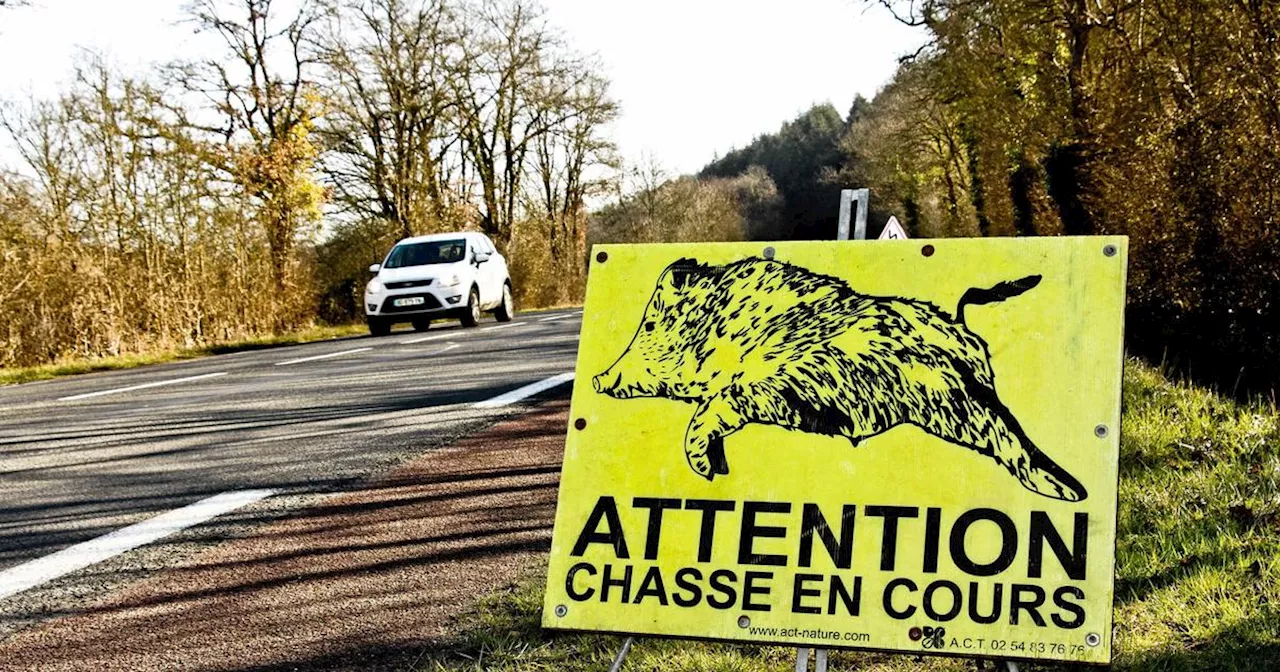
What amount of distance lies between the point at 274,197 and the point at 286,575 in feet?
89.3

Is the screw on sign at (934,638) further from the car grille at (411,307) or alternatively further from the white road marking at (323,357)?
the car grille at (411,307)

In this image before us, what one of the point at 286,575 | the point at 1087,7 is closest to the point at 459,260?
the point at 1087,7

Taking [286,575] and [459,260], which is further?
[459,260]

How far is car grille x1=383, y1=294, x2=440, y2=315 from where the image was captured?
21.7m

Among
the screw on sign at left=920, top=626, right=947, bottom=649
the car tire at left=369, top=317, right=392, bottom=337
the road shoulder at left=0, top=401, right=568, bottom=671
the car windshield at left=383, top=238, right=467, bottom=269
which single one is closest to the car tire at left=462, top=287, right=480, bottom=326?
the car windshield at left=383, top=238, right=467, bottom=269

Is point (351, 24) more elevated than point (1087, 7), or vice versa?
point (351, 24)

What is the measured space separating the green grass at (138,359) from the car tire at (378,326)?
2106 millimetres

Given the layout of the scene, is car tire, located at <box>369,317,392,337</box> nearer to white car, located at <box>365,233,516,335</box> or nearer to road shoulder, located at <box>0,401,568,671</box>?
white car, located at <box>365,233,516,335</box>

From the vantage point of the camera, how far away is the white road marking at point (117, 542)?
14.5 ft

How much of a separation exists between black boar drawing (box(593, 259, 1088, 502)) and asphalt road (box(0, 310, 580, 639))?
2.40m

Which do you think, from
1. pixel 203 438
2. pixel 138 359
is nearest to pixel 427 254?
pixel 138 359

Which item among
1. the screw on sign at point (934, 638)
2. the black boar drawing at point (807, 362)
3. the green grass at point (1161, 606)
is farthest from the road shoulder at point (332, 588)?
the screw on sign at point (934, 638)

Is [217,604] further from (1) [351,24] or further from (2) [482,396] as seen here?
(1) [351,24]

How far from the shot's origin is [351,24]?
3769 centimetres
